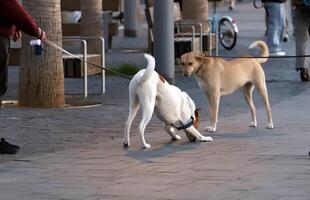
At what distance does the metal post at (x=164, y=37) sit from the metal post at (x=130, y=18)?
1184 cm

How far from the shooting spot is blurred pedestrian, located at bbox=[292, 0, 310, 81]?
16.5 metres

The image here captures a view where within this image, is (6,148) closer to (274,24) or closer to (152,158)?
(152,158)

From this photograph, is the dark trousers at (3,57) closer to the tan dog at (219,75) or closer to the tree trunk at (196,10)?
the tan dog at (219,75)

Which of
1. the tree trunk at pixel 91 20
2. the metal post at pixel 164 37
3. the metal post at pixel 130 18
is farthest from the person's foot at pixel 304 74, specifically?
the metal post at pixel 130 18

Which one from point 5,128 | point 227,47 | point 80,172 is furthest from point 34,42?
point 227,47

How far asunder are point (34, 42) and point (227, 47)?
12198 millimetres

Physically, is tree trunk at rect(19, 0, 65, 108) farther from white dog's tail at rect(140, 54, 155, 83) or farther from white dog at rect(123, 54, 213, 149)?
white dog's tail at rect(140, 54, 155, 83)

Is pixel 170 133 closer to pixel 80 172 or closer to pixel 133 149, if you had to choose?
pixel 133 149

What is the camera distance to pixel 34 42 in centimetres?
1148

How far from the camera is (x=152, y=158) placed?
31.7 ft

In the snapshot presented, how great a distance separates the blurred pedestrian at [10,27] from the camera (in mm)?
9797

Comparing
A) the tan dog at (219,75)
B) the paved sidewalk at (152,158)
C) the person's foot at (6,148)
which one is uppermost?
the tan dog at (219,75)

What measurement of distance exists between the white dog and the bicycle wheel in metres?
12.7

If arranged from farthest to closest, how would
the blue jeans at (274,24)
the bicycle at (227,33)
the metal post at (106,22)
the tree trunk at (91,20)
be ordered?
the bicycle at (227,33)
the metal post at (106,22)
the blue jeans at (274,24)
the tree trunk at (91,20)
